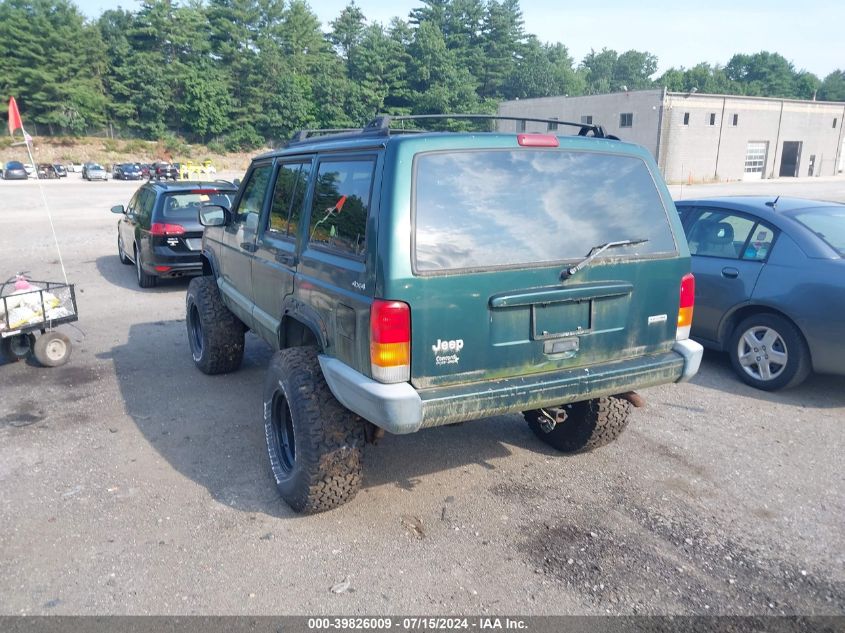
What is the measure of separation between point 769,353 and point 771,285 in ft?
1.92

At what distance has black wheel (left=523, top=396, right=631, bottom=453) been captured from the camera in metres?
4.32

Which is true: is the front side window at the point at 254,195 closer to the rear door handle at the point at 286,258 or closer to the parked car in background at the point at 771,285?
the rear door handle at the point at 286,258

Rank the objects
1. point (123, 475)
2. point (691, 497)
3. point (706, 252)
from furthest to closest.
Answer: point (706, 252) < point (123, 475) < point (691, 497)

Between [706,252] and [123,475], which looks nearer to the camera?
[123,475]

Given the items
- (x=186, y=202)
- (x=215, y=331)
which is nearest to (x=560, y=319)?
(x=215, y=331)

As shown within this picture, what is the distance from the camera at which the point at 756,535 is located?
358 centimetres

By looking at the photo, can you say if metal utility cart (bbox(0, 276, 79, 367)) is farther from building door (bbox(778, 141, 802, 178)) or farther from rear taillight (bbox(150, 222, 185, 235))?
building door (bbox(778, 141, 802, 178))

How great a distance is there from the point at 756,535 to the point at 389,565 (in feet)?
6.51

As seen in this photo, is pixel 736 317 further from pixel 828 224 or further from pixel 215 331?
pixel 215 331

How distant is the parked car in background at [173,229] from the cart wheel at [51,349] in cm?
351

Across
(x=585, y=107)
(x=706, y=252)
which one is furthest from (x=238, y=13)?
(x=706, y=252)

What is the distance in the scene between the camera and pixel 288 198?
442 centimetres

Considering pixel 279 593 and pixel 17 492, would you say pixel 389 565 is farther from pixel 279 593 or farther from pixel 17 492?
pixel 17 492

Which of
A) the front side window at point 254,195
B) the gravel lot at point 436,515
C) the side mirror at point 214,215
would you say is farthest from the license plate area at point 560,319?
the side mirror at point 214,215
